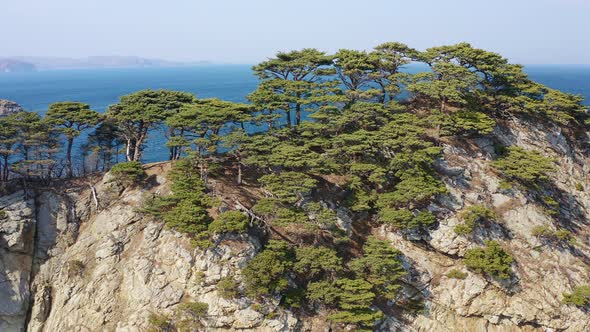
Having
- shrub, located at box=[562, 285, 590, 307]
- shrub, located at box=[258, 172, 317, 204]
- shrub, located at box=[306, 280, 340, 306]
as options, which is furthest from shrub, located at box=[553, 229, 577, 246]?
shrub, located at box=[258, 172, 317, 204]

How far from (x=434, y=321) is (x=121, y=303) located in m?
26.0

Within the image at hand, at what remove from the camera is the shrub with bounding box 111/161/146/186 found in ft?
120

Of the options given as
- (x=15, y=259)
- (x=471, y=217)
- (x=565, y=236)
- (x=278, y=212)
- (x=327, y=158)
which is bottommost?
(x=565, y=236)

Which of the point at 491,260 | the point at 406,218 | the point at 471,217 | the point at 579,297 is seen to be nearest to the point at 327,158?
the point at 406,218

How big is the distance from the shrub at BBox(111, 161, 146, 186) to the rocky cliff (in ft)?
3.16

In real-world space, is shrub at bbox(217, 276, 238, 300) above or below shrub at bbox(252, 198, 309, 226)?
below

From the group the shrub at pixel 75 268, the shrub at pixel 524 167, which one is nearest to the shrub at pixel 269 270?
the shrub at pixel 75 268

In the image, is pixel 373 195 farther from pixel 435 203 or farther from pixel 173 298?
pixel 173 298

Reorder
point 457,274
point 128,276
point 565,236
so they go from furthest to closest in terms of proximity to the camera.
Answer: point 565,236
point 457,274
point 128,276

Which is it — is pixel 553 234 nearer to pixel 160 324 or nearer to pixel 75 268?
pixel 160 324

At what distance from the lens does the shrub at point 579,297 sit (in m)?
34.3

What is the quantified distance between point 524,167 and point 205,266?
1307 inches

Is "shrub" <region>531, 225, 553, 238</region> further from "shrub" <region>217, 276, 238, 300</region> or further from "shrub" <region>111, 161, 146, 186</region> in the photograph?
"shrub" <region>111, 161, 146, 186</region>

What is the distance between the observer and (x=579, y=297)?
3441 centimetres
